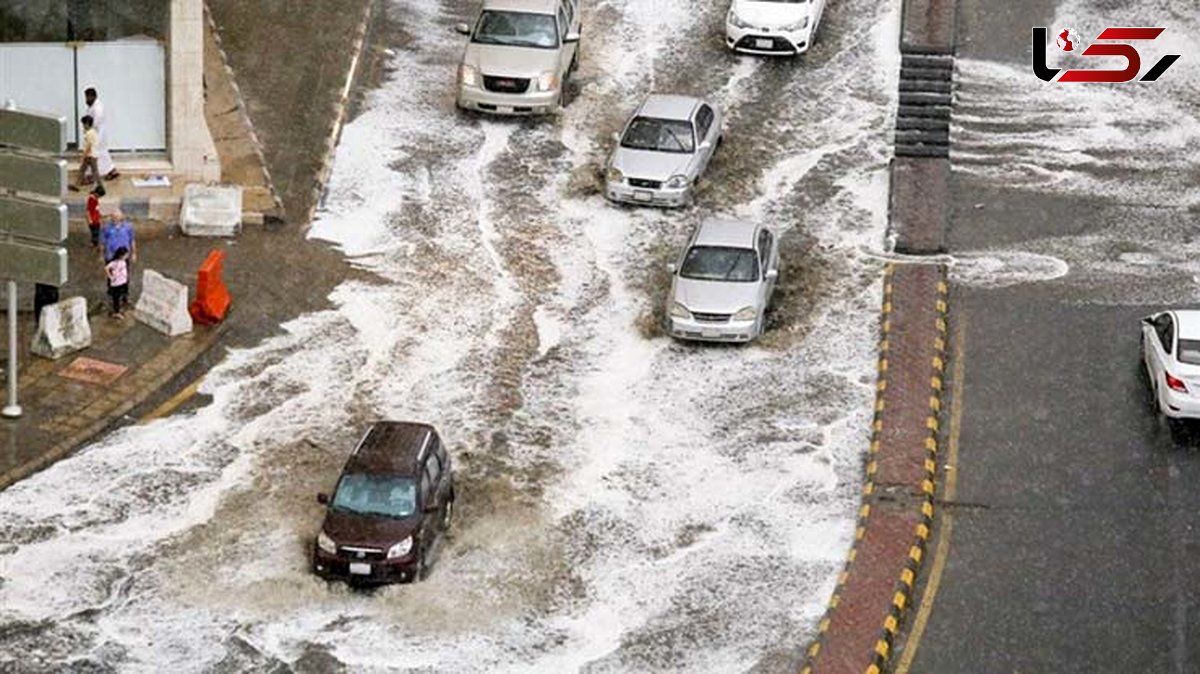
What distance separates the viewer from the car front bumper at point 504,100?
4691 centimetres

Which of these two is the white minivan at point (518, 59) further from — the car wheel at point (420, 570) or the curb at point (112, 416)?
the car wheel at point (420, 570)

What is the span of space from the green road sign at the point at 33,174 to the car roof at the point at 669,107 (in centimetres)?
1334

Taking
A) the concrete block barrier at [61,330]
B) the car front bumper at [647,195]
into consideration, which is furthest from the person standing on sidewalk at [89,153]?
the car front bumper at [647,195]

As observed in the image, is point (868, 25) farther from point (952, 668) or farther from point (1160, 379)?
point (952, 668)

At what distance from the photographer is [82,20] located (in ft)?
140

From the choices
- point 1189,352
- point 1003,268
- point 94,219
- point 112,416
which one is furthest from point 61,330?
point 1189,352

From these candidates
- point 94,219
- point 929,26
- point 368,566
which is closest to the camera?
Result: point 368,566

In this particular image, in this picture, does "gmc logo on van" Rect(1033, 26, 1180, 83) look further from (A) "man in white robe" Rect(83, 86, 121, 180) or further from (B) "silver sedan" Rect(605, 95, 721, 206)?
(A) "man in white robe" Rect(83, 86, 121, 180)

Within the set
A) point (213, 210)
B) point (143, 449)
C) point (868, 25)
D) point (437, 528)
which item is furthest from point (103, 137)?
point (868, 25)

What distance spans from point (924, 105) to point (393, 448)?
1814 centimetres

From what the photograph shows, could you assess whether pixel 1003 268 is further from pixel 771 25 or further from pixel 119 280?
pixel 119 280

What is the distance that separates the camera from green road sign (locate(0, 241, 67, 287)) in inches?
1407

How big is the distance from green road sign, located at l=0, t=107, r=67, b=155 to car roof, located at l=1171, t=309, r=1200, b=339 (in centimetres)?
1649

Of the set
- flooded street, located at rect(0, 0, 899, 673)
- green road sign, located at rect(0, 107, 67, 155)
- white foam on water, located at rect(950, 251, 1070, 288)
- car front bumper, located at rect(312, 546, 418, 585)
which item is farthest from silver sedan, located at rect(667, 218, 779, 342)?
green road sign, located at rect(0, 107, 67, 155)
